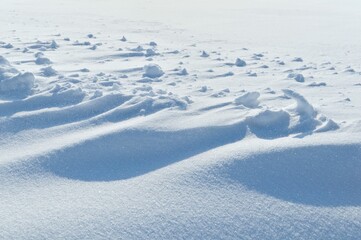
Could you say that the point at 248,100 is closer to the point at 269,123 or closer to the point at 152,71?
the point at 269,123

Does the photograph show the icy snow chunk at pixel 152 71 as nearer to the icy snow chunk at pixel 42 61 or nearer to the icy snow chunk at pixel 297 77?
the icy snow chunk at pixel 42 61

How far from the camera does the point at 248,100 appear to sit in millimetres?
3807

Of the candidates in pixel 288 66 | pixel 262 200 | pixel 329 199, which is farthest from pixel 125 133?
pixel 288 66

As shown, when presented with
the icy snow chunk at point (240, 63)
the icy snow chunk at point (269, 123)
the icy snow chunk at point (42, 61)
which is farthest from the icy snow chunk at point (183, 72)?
the icy snow chunk at point (269, 123)

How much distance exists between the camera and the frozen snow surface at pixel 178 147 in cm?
241

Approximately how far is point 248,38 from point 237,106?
13.6ft

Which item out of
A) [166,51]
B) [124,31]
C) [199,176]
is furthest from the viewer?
[124,31]

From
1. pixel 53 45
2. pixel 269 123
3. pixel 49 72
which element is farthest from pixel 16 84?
pixel 53 45

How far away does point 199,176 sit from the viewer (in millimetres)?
2730

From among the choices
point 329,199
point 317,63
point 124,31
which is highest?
point 329,199

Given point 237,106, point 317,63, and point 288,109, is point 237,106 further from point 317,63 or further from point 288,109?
point 317,63

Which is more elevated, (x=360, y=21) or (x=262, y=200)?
(x=262, y=200)

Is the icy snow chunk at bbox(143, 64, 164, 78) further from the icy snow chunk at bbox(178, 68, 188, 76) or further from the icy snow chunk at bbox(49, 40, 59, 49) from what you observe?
the icy snow chunk at bbox(49, 40, 59, 49)

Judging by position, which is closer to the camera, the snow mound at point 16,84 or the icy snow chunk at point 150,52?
the snow mound at point 16,84
